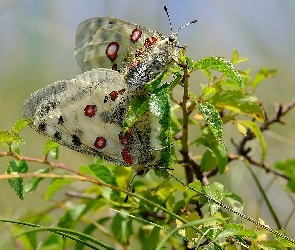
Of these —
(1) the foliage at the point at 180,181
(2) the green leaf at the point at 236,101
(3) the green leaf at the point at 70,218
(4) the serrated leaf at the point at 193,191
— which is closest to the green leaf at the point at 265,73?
(1) the foliage at the point at 180,181

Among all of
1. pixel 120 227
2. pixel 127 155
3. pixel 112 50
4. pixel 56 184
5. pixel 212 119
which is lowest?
pixel 120 227

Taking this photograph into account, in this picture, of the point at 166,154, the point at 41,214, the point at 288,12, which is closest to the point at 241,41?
the point at 288,12

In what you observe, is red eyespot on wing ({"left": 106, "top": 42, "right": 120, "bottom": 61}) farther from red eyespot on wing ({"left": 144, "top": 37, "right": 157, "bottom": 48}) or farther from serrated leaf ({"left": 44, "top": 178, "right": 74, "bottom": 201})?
serrated leaf ({"left": 44, "top": 178, "right": 74, "bottom": 201})

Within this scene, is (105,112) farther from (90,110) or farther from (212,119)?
(212,119)

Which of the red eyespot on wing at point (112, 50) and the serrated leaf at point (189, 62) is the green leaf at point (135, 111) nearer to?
the serrated leaf at point (189, 62)

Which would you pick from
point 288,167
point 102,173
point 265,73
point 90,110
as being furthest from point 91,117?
point 288,167

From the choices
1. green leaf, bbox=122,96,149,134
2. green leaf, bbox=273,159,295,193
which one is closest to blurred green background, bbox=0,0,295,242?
green leaf, bbox=273,159,295,193

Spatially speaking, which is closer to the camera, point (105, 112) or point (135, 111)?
point (135, 111)
